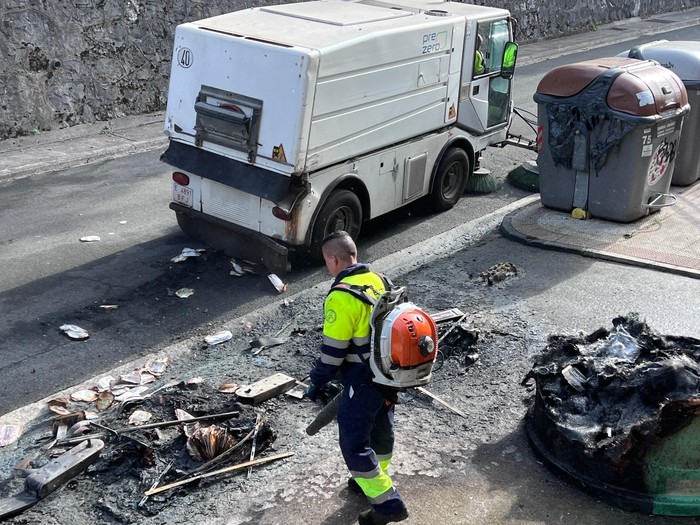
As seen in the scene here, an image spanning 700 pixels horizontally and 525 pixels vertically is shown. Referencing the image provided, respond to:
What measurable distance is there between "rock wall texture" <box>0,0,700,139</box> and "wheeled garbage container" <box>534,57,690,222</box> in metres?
8.31

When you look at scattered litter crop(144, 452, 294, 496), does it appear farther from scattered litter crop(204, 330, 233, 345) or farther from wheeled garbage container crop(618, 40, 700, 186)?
wheeled garbage container crop(618, 40, 700, 186)

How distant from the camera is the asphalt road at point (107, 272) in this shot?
7384 millimetres

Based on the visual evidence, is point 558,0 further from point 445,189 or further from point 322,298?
point 322,298

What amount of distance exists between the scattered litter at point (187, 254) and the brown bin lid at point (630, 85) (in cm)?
439

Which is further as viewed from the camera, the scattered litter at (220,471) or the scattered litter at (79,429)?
the scattered litter at (79,429)

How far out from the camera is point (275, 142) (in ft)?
28.1

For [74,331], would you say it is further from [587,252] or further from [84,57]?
[84,57]

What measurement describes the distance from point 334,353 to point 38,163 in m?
9.38

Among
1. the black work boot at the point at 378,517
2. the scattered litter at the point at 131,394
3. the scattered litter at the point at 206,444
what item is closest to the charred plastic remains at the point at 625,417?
the black work boot at the point at 378,517

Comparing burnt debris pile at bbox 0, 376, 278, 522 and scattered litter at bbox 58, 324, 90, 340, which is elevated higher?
burnt debris pile at bbox 0, 376, 278, 522

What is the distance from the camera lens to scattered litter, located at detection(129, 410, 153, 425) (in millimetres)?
5914

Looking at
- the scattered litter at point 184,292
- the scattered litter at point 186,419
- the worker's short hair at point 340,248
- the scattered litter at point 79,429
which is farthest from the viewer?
Answer: the scattered litter at point 184,292

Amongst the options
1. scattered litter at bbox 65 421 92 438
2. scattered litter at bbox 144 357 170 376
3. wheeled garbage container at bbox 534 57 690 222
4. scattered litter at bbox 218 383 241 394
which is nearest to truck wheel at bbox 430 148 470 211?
wheeled garbage container at bbox 534 57 690 222

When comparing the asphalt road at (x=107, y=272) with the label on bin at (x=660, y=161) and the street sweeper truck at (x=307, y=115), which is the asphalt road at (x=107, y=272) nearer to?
the street sweeper truck at (x=307, y=115)
